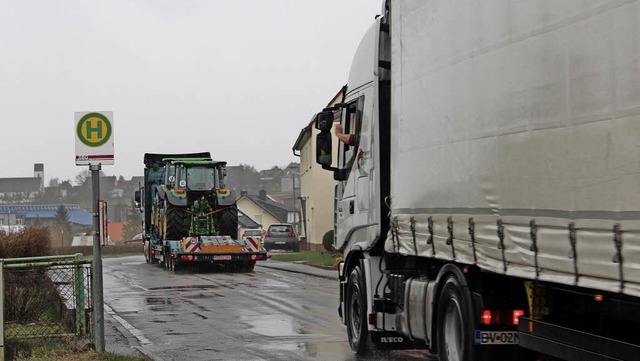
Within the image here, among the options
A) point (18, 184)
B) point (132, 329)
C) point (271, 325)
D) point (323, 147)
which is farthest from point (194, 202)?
point (18, 184)

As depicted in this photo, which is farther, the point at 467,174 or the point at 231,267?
the point at 231,267

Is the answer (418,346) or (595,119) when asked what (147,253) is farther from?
(595,119)

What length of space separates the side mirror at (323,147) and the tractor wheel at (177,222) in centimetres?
2113

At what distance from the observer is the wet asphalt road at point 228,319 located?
1211 cm

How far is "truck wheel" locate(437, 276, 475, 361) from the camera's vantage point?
8203mm

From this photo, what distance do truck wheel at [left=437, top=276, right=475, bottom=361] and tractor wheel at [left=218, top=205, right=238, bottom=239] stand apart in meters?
24.5

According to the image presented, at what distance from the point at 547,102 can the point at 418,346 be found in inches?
195

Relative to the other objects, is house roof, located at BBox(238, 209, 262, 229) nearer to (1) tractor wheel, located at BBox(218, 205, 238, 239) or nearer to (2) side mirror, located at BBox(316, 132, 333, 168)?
(1) tractor wheel, located at BBox(218, 205, 238, 239)

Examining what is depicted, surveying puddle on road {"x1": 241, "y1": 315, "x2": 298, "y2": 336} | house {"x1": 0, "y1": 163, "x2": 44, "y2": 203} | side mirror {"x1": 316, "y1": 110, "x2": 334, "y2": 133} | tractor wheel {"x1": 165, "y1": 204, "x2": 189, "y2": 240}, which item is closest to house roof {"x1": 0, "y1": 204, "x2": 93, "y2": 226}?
house {"x1": 0, "y1": 163, "x2": 44, "y2": 203}

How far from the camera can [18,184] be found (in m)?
176

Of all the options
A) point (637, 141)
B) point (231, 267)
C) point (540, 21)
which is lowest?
point (231, 267)

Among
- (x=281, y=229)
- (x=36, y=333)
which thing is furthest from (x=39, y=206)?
(x=36, y=333)

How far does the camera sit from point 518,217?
725cm

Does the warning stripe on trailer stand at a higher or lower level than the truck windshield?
lower
